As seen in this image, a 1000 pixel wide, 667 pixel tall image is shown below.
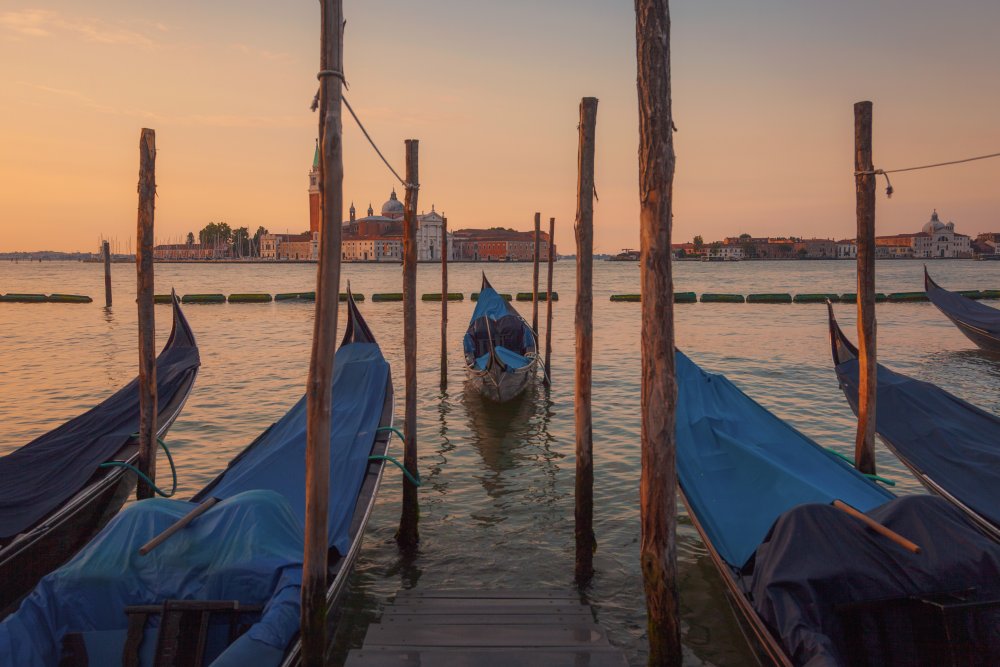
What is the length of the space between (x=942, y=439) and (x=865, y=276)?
1276mm

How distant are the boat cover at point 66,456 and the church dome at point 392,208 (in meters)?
110

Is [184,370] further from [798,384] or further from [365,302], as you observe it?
[365,302]

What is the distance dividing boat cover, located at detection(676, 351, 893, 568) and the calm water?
618 millimetres

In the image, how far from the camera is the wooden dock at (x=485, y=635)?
9.72 ft

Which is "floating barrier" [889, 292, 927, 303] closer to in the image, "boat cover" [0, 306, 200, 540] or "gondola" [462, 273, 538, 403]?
"gondola" [462, 273, 538, 403]

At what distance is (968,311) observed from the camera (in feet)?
46.0

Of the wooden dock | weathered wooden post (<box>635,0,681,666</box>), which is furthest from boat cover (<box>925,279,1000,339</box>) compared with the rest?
weathered wooden post (<box>635,0,681,666</box>)

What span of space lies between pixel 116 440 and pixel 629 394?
283 inches

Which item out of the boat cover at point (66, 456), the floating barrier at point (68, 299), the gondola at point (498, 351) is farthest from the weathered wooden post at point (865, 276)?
the floating barrier at point (68, 299)

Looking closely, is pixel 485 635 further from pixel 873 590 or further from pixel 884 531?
pixel 884 531

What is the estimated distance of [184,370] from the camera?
6.27 metres

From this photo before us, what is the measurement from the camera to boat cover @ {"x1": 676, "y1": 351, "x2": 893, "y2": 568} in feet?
12.6

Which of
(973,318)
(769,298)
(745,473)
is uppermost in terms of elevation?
(769,298)

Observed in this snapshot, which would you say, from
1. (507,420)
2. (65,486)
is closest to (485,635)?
(65,486)
